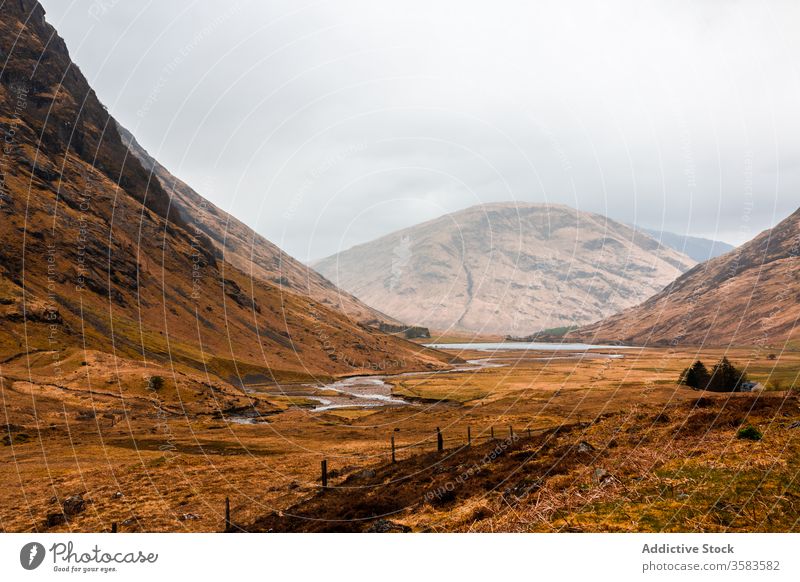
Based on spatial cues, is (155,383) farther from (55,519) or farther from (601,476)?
(601,476)

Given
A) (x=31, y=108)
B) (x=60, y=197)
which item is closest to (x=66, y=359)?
(x=60, y=197)

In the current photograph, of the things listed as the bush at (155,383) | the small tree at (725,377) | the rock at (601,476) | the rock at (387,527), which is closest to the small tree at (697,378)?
the small tree at (725,377)

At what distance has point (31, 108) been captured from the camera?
19150 cm

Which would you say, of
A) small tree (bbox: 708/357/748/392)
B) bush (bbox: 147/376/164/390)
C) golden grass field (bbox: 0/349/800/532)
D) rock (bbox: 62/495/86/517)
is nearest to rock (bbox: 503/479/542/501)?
golden grass field (bbox: 0/349/800/532)

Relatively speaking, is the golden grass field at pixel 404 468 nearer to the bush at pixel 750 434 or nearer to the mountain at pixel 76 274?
the bush at pixel 750 434

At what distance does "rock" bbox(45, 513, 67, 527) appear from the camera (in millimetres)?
35188

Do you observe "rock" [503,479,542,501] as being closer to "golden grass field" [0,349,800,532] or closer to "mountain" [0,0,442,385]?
"golden grass field" [0,349,800,532]

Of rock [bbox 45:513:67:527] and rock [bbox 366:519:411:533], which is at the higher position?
rock [bbox 366:519:411:533]

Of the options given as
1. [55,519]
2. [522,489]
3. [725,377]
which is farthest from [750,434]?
[725,377]

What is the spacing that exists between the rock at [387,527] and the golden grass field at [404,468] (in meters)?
0.65

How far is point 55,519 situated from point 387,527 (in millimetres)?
27726

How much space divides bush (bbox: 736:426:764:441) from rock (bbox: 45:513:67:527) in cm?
4388

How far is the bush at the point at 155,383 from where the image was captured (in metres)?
99.6

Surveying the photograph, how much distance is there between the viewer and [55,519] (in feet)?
118
